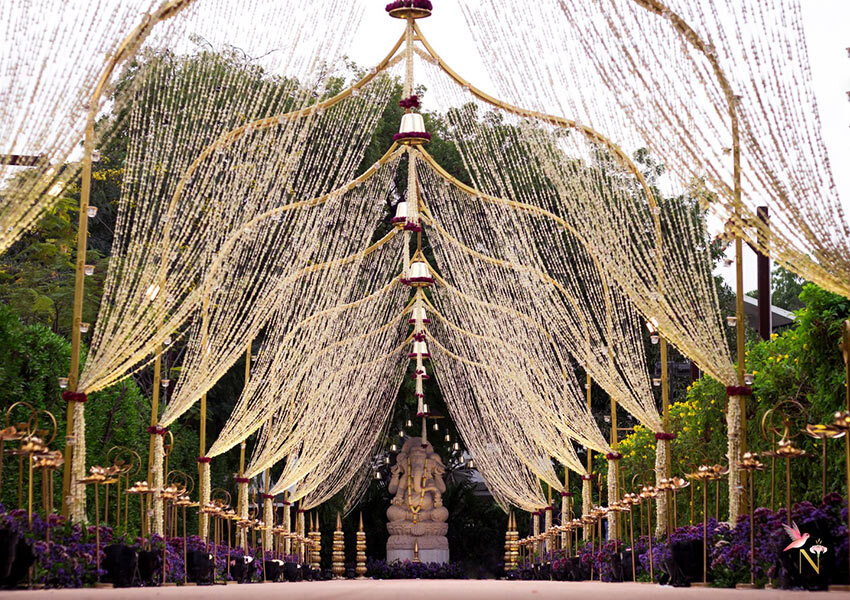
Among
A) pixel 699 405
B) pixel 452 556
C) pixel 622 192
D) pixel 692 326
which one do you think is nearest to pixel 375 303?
pixel 699 405

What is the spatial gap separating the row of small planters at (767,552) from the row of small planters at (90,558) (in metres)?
5.89

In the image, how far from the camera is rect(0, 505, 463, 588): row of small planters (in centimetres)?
1018

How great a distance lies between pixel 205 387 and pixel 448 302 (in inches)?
405

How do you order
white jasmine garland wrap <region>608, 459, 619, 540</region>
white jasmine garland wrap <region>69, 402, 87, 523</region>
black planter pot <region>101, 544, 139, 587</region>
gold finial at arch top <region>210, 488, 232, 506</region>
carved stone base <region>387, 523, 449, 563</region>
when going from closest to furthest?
black planter pot <region>101, 544, 139, 587</region>
white jasmine garland wrap <region>69, 402, 87, 523</region>
white jasmine garland wrap <region>608, 459, 619, 540</region>
gold finial at arch top <region>210, 488, 232, 506</region>
carved stone base <region>387, 523, 449, 563</region>

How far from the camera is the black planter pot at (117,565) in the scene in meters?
12.9

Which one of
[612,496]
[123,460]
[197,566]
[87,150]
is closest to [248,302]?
[197,566]

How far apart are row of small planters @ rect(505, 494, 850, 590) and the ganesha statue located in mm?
21136

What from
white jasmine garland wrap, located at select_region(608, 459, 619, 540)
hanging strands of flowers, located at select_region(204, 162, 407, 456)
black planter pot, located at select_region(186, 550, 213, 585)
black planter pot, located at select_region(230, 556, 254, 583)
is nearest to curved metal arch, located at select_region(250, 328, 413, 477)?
hanging strands of flowers, located at select_region(204, 162, 407, 456)

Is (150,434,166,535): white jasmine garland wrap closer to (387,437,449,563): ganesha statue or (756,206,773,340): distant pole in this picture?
(756,206,773,340): distant pole

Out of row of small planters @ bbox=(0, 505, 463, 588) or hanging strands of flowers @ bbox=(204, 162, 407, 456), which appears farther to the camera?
hanging strands of flowers @ bbox=(204, 162, 407, 456)

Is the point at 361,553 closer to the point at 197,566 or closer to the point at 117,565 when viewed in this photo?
the point at 197,566

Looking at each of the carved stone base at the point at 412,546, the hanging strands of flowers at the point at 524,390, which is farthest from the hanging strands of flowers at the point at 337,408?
the carved stone base at the point at 412,546

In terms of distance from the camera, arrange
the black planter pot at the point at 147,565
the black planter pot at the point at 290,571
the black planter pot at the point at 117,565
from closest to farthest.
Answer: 1. the black planter pot at the point at 117,565
2. the black planter pot at the point at 147,565
3. the black planter pot at the point at 290,571

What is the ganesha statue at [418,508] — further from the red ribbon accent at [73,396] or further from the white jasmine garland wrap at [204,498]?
the red ribbon accent at [73,396]
